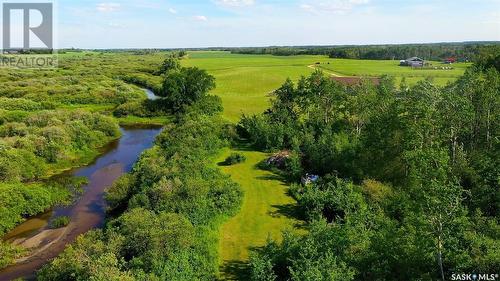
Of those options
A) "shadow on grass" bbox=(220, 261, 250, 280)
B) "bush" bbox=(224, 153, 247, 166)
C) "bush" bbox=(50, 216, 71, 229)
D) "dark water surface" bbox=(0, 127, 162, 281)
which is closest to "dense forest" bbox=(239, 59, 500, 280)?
"shadow on grass" bbox=(220, 261, 250, 280)

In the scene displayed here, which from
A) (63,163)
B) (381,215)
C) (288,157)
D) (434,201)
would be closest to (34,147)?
(63,163)

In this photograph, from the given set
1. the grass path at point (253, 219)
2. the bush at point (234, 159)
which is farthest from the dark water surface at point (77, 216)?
the bush at point (234, 159)

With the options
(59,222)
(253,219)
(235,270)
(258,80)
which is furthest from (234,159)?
(258,80)

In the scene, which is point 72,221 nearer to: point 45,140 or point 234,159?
point 234,159

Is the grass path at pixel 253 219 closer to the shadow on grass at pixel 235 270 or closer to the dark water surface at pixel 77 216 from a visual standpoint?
the shadow on grass at pixel 235 270

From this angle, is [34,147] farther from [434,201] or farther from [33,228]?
[434,201]

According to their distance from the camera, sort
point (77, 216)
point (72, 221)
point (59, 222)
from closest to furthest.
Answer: point (59, 222) → point (72, 221) → point (77, 216)

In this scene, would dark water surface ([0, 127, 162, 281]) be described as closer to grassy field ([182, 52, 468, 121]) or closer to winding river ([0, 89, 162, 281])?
winding river ([0, 89, 162, 281])
